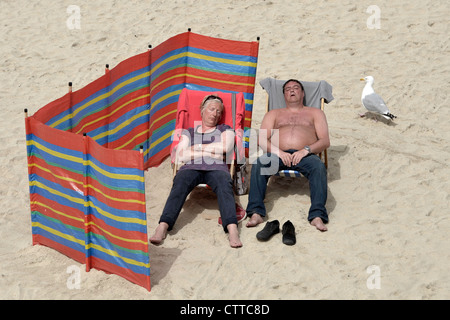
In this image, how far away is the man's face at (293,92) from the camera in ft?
22.9

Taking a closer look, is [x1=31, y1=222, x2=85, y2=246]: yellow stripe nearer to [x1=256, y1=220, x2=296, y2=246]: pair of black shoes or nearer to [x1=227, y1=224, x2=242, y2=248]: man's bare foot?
[x1=227, y1=224, x2=242, y2=248]: man's bare foot

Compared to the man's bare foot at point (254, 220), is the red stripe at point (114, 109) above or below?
above

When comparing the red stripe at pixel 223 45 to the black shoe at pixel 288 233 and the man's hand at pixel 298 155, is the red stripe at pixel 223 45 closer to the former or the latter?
the man's hand at pixel 298 155

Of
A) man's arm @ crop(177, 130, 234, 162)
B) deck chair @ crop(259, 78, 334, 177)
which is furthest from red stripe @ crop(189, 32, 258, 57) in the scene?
man's arm @ crop(177, 130, 234, 162)

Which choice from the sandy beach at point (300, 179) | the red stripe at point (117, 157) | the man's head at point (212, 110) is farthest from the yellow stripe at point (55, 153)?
the man's head at point (212, 110)

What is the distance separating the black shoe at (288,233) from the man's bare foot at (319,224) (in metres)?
0.25

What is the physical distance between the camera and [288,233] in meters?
5.75

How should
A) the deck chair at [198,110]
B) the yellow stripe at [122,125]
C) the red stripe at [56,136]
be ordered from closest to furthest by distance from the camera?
the red stripe at [56,136]
the yellow stripe at [122,125]
the deck chair at [198,110]

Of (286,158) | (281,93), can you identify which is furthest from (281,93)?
(286,158)

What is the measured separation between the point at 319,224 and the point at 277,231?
403mm

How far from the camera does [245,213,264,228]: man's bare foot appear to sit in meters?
6.04

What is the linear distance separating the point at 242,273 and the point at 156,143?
2.47 metres
